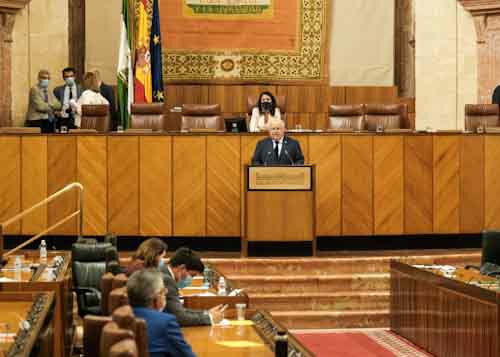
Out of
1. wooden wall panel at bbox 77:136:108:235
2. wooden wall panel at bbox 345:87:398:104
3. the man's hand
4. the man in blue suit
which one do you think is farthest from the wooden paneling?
the man in blue suit

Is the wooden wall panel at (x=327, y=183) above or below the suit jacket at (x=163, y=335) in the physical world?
above

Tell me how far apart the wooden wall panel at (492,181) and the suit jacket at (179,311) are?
604 centimetres

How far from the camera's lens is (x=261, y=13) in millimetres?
15250

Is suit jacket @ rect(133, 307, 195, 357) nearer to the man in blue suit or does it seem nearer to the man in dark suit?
the man in blue suit

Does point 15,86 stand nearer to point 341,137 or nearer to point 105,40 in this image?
point 105,40

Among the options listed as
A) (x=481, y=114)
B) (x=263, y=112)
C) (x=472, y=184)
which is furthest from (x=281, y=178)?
(x=481, y=114)

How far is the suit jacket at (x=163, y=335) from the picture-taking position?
14.4ft

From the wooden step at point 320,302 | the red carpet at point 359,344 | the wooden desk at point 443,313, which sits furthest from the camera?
the wooden step at point 320,302

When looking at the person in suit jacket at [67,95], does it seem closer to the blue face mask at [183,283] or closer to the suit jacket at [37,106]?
the suit jacket at [37,106]

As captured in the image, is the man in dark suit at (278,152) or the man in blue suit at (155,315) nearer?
the man in blue suit at (155,315)

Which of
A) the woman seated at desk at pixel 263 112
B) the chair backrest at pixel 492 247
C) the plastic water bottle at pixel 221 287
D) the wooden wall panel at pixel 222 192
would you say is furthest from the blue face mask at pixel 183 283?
the woman seated at desk at pixel 263 112

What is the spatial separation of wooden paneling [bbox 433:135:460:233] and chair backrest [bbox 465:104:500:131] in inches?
56.4

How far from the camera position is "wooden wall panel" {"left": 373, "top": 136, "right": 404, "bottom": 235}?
10.8m

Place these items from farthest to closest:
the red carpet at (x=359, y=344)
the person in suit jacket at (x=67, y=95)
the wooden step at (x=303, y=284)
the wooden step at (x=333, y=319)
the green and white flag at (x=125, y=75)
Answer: the person in suit jacket at (x=67, y=95)
the green and white flag at (x=125, y=75)
the wooden step at (x=303, y=284)
the wooden step at (x=333, y=319)
the red carpet at (x=359, y=344)
